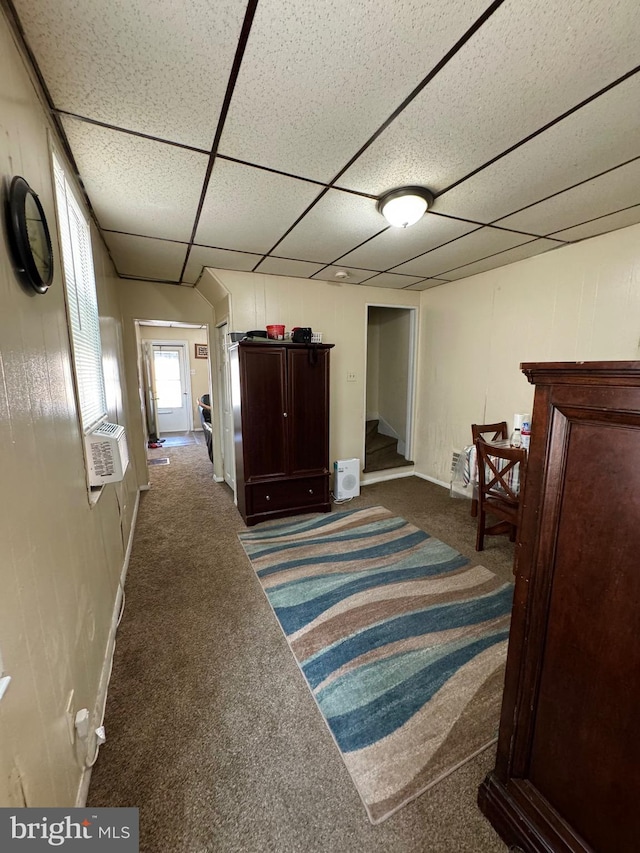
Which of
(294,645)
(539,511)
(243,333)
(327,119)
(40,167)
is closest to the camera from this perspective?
(539,511)

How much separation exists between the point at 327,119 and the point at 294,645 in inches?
98.3

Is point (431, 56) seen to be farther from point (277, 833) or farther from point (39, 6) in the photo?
point (277, 833)

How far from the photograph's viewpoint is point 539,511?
0.87 meters

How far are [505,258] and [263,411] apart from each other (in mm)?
2687

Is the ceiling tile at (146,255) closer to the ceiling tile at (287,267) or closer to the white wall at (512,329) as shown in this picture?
the ceiling tile at (287,267)

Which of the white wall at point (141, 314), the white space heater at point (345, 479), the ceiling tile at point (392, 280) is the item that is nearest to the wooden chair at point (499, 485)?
the white space heater at point (345, 479)

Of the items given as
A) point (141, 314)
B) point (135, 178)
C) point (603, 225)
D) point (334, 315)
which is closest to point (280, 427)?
point (334, 315)

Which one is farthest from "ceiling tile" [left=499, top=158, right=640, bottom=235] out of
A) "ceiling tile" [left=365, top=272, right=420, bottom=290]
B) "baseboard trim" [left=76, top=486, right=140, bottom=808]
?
"baseboard trim" [left=76, top=486, right=140, bottom=808]

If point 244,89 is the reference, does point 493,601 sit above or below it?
below

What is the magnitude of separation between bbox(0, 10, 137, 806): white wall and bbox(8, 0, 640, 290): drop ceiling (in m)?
0.31

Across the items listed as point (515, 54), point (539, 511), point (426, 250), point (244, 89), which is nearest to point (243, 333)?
point (426, 250)

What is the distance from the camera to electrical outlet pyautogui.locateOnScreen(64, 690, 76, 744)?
1.01 meters

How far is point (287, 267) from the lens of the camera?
3.24 meters

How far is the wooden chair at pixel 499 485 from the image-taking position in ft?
7.84
